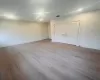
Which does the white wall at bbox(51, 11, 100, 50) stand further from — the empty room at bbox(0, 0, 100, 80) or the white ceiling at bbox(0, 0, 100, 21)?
the white ceiling at bbox(0, 0, 100, 21)

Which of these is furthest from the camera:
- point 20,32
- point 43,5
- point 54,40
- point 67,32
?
point 54,40

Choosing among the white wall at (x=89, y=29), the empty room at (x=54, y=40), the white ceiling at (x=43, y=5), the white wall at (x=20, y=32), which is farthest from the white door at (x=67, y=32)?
the white wall at (x=20, y=32)

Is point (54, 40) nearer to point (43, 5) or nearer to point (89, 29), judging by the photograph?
point (89, 29)

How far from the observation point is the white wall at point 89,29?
4.38m

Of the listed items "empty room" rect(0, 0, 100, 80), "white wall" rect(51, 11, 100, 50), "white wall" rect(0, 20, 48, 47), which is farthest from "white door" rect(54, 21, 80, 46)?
"white wall" rect(0, 20, 48, 47)

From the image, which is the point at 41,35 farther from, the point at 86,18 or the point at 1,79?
the point at 1,79

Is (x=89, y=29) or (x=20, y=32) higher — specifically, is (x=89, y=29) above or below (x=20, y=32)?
above

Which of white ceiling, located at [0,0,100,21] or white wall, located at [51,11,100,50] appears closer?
white ceiling, located at [0,0,100,21]

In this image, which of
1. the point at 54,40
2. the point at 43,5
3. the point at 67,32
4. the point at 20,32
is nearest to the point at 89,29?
the point at 67,32

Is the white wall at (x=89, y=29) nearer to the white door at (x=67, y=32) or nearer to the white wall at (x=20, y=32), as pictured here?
the white door at (x=67, y=32)

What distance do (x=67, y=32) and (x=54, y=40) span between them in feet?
5.47

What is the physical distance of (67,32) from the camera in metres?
6.11

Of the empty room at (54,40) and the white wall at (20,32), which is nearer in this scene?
the empty room at (54,40)

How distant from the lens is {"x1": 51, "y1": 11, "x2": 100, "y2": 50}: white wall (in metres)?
4.38
